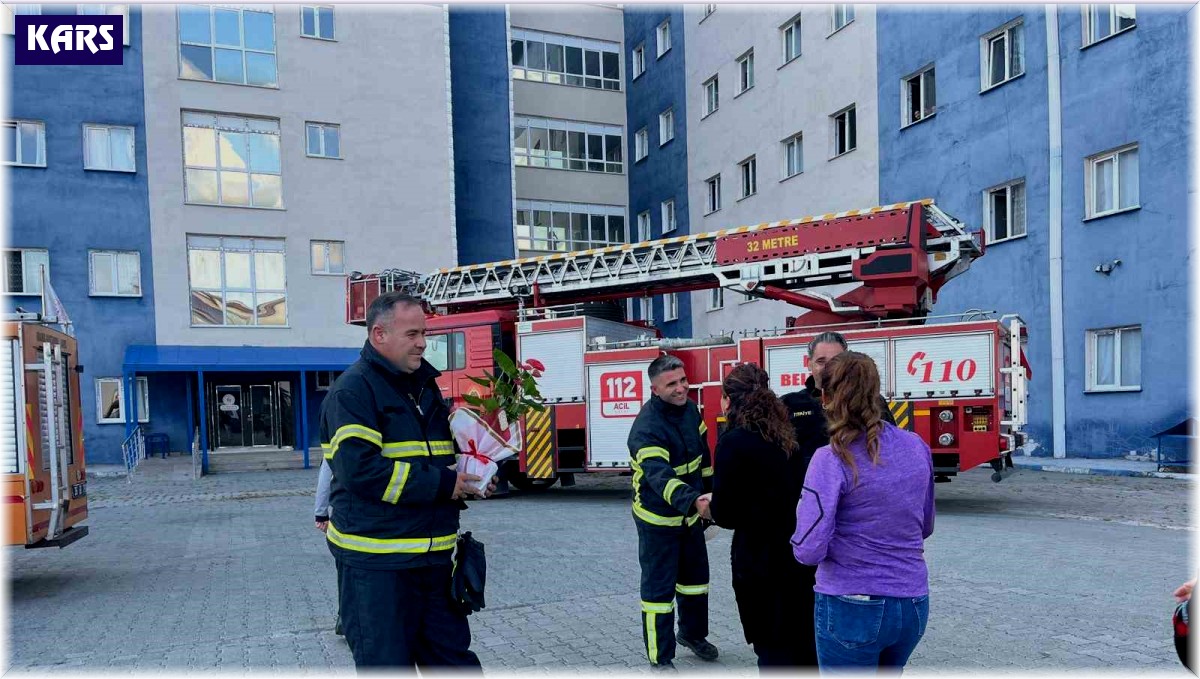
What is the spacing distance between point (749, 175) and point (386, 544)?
2279 centimetres

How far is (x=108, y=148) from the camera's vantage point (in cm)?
2202

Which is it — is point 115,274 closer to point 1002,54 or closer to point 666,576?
point 1002,54

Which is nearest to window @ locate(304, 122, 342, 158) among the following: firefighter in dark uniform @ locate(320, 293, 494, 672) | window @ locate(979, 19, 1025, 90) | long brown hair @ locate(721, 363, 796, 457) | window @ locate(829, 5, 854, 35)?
window @ locate(829, 5, 854, 35)

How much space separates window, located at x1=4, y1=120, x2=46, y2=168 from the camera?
21.2m

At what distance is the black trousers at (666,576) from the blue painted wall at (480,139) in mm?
23310

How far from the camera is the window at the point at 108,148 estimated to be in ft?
71.5

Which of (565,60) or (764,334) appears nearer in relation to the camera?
(764,334)

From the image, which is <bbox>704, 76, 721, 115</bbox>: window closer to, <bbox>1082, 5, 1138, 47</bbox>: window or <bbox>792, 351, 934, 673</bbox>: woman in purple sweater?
<bbox>1082, 5, 1138, 47</bbox>: window

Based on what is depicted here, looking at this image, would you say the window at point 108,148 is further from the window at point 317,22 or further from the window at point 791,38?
the window at point 791,38

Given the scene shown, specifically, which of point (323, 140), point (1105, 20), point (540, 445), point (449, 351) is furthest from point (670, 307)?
point (540, 445)

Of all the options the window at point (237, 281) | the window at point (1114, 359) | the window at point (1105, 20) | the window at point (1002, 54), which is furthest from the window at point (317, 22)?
the window at point (1114, 359)

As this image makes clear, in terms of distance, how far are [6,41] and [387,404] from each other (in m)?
23.9

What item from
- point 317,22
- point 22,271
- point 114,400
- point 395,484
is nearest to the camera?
point 395,484

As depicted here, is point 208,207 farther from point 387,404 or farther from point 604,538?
point 387,404
